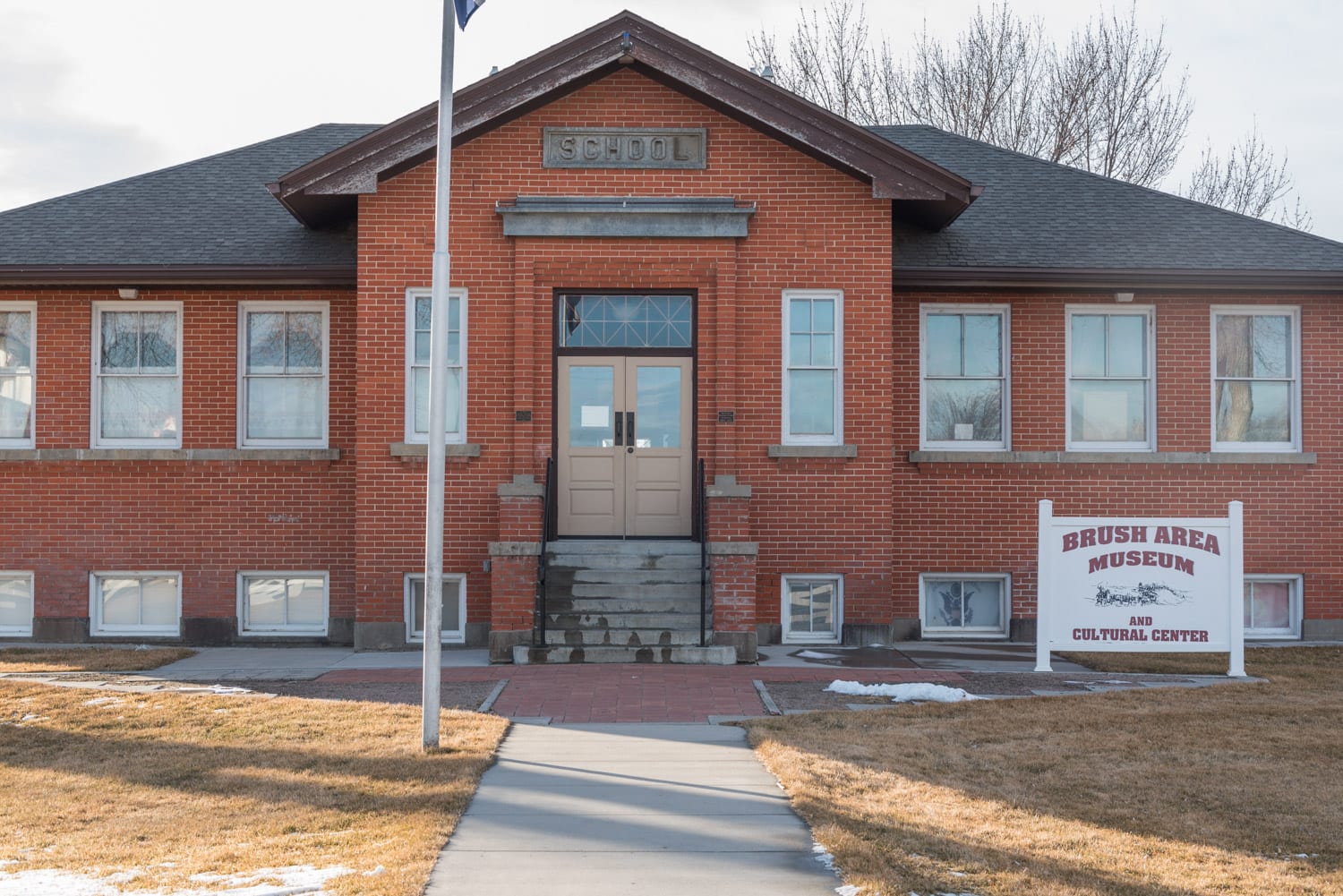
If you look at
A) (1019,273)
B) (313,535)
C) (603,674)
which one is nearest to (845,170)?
(1019,273)

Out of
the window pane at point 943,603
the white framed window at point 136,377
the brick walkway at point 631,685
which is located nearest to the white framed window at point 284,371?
the white framed window at point 136,377

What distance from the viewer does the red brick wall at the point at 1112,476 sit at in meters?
14.2

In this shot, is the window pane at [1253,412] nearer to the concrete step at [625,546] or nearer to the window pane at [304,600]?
the concrete step at [625,546]

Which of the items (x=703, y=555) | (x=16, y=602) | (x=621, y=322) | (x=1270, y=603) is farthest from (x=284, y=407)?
(x=1270, y=603)

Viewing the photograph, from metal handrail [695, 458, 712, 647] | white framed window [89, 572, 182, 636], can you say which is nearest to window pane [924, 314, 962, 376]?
metal handrail [695, 458, 712, 647]

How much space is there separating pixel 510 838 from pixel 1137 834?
317 centimetres

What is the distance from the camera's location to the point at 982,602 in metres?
14.4

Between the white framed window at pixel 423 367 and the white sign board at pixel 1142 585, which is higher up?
the white framed window at pixel 423 367

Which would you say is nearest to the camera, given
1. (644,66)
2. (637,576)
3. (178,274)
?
(637,576)

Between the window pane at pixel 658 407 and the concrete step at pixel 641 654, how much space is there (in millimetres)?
2620

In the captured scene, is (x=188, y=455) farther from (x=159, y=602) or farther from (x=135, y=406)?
(x=159, y=602)

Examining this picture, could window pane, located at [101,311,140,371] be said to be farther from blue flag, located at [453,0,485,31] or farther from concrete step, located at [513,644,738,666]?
blue flag, located at [453,0,485,31]

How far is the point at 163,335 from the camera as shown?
14273 millimetres

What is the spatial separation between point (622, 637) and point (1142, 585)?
16.3 feet
